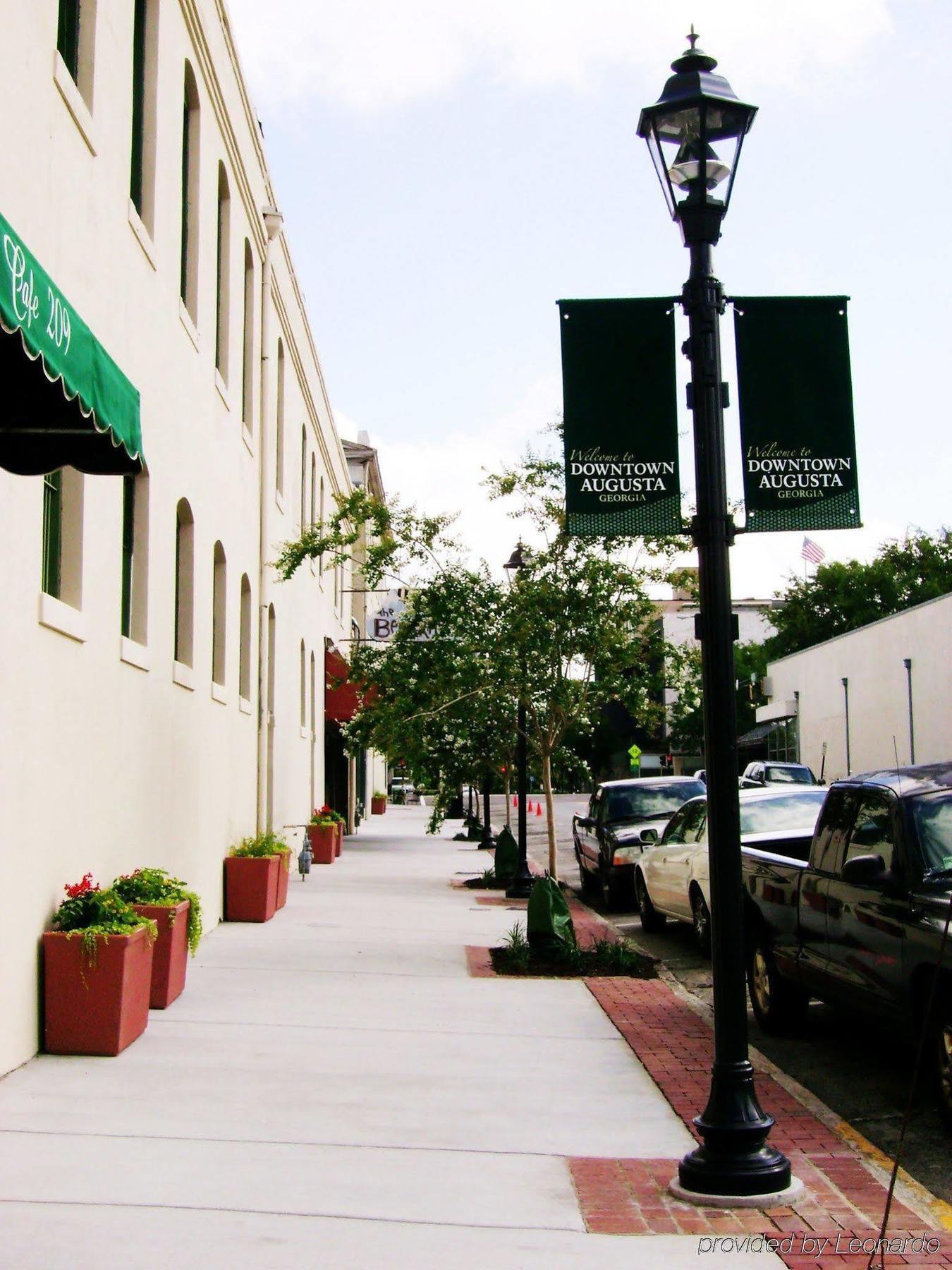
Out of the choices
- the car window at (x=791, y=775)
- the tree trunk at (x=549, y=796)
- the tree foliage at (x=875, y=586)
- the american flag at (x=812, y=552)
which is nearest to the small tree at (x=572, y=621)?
the tree trunk at (x=549, y=796)

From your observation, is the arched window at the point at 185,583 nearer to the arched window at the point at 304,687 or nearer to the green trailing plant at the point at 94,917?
the green trailing plant at the point at 94,917

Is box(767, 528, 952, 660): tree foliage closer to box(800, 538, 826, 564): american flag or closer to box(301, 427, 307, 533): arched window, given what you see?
box(800, 538, 826, 564): american flag

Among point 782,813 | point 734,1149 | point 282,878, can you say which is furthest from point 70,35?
point 282,878

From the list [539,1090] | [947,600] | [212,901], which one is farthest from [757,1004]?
[947,600]

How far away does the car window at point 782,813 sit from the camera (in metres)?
12.3

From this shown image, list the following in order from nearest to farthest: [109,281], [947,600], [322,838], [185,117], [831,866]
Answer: [831,866] → [109,281] → [185,117] → [322,838] → [947,600]

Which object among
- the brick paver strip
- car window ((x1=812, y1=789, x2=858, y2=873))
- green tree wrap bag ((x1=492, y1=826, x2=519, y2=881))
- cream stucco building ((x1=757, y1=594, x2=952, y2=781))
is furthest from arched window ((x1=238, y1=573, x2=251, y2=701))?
cream stucco building ((x1=757, y1=594, x2=952, y2=781))

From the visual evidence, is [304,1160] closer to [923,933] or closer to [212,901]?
[923,933]

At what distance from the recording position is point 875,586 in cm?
6769

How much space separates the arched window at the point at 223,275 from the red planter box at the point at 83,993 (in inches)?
327

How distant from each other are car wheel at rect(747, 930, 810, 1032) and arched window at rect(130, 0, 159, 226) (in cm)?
717

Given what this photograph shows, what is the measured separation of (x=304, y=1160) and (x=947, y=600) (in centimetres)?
3517

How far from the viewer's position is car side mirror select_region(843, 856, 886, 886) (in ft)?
22.8

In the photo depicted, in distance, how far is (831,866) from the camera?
8.20 meters
